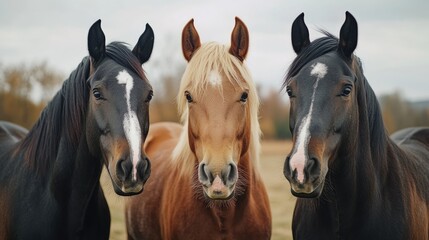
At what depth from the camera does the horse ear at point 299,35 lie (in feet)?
13.1

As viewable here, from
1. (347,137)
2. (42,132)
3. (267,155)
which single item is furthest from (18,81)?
(347,137)

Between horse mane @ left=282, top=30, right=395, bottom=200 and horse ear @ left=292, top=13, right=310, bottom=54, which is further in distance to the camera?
horse ear @ left=292, top=13, right=310, bottom=54

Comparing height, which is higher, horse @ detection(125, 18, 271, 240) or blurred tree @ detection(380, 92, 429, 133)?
blurred tree @ detection(380, 92, 429, 133)

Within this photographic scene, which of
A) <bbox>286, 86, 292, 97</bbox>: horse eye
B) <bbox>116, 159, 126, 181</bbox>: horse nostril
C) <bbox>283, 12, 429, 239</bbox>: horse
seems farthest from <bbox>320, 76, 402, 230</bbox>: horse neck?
<bbox>116, 159, 126, 181</bbox>: horse nostril

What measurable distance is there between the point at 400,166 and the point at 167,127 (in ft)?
13.1

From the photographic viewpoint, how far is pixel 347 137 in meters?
3.60

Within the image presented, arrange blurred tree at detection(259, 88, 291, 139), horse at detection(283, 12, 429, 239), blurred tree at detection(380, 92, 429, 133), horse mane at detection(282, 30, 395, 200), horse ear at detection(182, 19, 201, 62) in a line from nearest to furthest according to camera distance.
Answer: horse at detection(283, 12, 429, 239)
horse mane at detection(282, 30, 395, 200)
horse ear at detection(182, 19, 201, 62)
blurred tree at detection(380, 92, 429, 133)
blurred tree at detection(259, 88, 291, 139)

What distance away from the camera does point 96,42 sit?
4020 mm

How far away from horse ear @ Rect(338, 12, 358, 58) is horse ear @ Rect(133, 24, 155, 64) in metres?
1.65

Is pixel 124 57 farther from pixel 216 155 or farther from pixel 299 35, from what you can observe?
pixel 299 35

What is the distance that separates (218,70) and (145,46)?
709 millimetres

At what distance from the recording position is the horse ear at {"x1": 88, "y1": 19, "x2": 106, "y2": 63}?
398 cm

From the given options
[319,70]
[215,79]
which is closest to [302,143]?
[319,70]

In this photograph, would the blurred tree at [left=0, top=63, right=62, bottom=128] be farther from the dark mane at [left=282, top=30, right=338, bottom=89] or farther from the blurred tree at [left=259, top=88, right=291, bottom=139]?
the dark mane at [left=282, top=30, right=338, bottom=89]
